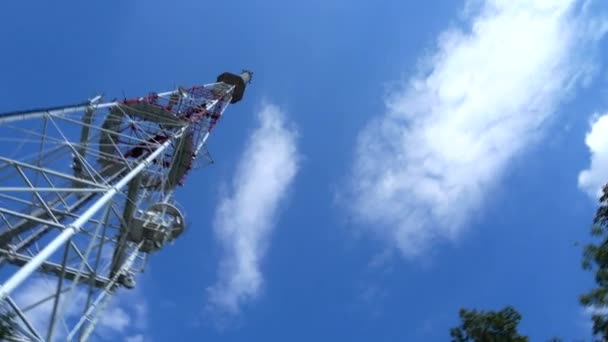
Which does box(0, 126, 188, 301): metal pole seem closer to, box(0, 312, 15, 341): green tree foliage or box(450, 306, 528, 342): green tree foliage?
box(0, 312, 15, 341): green tree foliage

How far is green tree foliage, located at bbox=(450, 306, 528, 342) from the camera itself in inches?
483

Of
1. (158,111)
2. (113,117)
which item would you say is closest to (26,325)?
(113,117)

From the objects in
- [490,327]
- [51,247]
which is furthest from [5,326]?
[490,327]

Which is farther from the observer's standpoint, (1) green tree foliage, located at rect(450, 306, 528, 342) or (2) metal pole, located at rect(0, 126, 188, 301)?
(1) green tree foliage, located at rect(450, 306, 528, 342)

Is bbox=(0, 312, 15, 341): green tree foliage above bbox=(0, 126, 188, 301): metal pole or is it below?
below

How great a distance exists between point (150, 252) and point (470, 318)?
10.2 m

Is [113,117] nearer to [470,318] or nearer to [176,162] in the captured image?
[176,162]

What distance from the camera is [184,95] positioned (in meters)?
22.0

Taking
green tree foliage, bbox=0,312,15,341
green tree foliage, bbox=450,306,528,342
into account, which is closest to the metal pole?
green tree foliage, bbox=0,312,15,341

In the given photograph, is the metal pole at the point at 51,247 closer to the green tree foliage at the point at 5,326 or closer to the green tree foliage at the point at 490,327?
the green tree foliage at the point at 5,326

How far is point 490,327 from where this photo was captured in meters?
12.5

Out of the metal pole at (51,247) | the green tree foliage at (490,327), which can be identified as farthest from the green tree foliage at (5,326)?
the green tree foliage at (490,327)

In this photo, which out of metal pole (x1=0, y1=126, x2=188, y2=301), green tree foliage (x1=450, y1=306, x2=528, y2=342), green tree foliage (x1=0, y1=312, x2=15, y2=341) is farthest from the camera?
green tree foliage (x1=450, y1=306, x2=528, y2=342)

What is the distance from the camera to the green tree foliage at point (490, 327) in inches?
483
